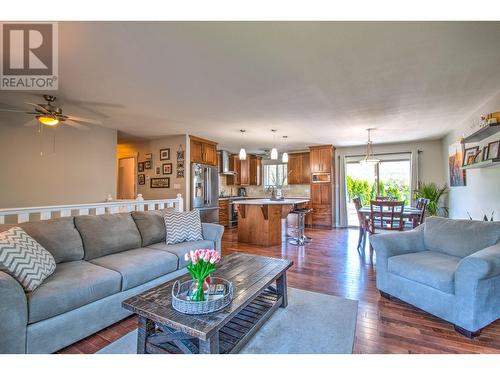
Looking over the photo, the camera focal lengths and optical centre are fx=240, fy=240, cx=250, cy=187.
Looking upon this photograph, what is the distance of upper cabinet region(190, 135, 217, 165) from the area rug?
14.0 feet

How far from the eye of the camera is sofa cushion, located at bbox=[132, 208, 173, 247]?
3016mm

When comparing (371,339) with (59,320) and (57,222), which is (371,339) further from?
(57,222)

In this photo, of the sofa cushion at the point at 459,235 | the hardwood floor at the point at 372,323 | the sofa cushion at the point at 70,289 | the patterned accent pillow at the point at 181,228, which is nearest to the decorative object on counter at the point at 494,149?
the sofa cushion at the point at 459,235

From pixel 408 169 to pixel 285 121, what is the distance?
436 centimetres

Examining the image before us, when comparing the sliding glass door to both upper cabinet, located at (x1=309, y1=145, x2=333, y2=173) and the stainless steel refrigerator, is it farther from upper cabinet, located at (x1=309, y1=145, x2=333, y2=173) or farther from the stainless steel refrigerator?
the stainless steel refrigerator

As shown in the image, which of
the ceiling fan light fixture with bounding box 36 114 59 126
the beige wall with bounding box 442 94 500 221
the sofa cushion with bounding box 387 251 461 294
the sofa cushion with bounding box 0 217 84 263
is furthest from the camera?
the beige wall with bounding box 442 94 500 221

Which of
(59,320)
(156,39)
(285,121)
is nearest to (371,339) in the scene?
(59,320)

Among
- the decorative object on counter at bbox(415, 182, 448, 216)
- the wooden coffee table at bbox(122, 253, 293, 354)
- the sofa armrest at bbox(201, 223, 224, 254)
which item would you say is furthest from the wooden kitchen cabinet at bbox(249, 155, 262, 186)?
the wooden coffee table at bbox(122, 253, 293, 354)

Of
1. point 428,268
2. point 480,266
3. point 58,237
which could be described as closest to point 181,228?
point 58,237

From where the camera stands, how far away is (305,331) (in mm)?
1937

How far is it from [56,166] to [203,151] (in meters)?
2.97

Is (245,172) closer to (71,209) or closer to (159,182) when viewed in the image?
(159,182)

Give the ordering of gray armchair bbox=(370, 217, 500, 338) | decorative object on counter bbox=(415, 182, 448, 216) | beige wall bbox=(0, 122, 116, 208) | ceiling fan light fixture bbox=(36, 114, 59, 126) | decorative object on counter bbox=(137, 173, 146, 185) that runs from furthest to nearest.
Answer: decorative object on counter bbox=(137, 173, 146, 185) → decorative object on counter bbox=(415, 182, 448, 216) → beige wall bbox=(0, 122, 116, 208) → ceiling fan light fixture bbox=(36, 114, 59, 126) → gray armchair bbox=(370, 217, 500, 338)

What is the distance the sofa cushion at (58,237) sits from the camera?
2.19m
